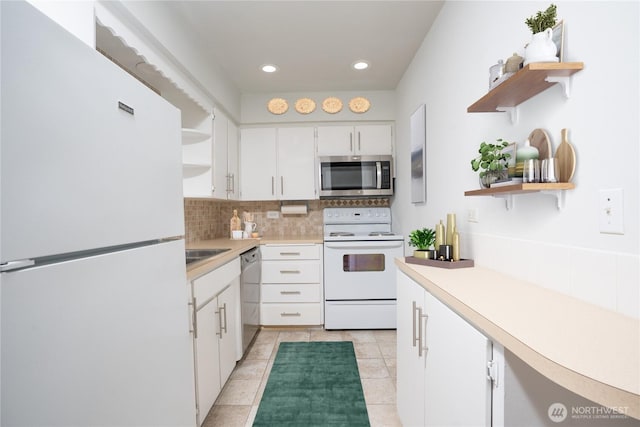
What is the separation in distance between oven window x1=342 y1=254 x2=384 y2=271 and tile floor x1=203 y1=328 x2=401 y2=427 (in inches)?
23.7

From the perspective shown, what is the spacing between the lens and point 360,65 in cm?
284

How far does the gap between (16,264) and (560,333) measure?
1031mm

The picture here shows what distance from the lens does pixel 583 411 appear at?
739 millimetres

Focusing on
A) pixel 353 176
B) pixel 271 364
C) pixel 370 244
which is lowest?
pixel 271 364

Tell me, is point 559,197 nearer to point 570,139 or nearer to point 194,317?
point 570,139

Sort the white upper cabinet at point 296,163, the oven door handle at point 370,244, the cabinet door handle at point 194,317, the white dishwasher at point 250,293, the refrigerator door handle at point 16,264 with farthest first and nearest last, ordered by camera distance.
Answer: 1. the white upper cabinet at point 296,163
2. the oven door handle at point 370,244
3. the white dishwasher at point 250,293
4. the cabinet door handle at point 194,317
5. the refrigerator door handle at point 16,264

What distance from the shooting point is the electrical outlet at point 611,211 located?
0.83 metres

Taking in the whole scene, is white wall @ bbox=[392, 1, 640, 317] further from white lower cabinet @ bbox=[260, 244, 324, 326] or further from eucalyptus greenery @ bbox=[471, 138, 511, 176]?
white lower cabinet @ bbox=[260, 244, 324, 326]

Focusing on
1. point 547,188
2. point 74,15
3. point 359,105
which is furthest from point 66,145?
point 359,105

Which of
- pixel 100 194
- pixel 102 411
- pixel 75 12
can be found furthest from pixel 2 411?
pixel 75 12

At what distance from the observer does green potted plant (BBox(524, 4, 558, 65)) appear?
99 centimetres

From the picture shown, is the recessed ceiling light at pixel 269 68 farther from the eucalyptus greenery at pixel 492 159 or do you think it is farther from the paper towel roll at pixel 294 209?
the eucalyptus greenery at pixel 492 159

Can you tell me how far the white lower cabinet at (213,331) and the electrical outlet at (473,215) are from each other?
1417mm

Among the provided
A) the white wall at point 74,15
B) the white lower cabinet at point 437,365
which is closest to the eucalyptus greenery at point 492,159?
the white lower cabinet at point 437,365
